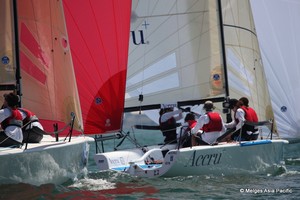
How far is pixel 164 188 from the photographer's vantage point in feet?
29.7

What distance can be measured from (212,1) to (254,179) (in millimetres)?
3304

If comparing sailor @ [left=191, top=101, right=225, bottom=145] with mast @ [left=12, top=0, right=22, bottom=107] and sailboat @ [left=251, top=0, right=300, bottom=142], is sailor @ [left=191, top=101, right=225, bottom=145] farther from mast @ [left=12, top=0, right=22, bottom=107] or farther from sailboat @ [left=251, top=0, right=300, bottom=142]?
sailboat @ [left=251, top=0, right=300, bottom=142]

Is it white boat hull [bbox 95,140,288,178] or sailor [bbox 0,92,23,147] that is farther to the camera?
white boat hull [bbox 95,140,288,178]

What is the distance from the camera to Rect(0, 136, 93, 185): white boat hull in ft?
25.6

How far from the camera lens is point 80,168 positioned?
31.1ft

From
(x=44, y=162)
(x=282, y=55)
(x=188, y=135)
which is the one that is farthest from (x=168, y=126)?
(x=282, y=55)

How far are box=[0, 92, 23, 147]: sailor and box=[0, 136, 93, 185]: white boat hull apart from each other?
0.52ft

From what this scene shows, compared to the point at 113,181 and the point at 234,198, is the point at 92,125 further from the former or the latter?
the point at 234,198

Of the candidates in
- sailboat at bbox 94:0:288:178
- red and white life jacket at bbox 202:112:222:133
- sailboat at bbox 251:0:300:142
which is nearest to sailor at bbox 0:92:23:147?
red and white life jacket at bbox 202:112:222:133

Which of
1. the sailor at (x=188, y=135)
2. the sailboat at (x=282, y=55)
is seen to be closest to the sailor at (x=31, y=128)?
the sailor at (x=188, y=135)

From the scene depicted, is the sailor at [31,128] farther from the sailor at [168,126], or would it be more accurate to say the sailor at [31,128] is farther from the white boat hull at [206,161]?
the sailor at [168,126]

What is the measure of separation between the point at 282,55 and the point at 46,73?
17.8 ft

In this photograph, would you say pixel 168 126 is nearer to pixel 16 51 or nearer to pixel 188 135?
pixel 188 135

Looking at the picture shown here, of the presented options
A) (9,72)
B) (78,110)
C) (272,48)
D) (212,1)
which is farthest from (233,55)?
(9,72)
